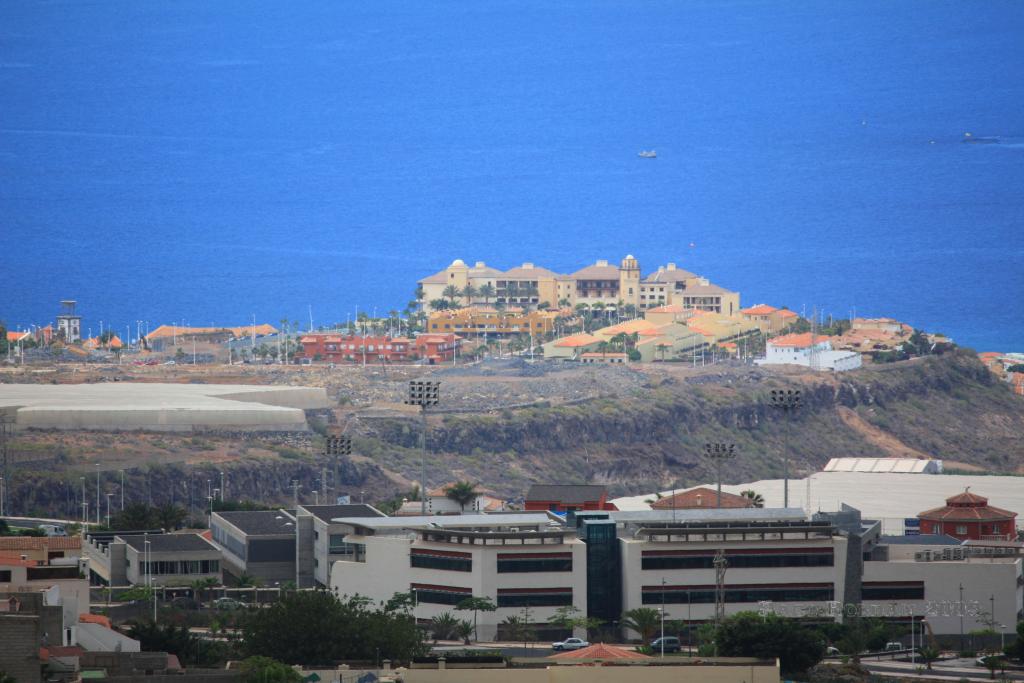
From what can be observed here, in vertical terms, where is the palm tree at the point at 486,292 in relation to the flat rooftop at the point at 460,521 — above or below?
above

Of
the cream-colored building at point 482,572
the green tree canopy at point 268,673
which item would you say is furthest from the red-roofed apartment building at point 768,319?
the green tree canopy at point 268,673

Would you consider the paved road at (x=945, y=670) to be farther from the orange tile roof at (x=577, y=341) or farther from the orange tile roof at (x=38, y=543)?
the orange tile roof at (x=577, y=341)

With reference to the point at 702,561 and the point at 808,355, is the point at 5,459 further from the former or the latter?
the point at 808,355

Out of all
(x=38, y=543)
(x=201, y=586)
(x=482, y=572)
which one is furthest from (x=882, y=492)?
(x=38, y=543)

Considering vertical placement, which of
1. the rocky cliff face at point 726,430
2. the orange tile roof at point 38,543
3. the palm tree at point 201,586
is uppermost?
the rocky cliff face at point 726,430

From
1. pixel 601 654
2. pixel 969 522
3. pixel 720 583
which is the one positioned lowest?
pixel 601 654

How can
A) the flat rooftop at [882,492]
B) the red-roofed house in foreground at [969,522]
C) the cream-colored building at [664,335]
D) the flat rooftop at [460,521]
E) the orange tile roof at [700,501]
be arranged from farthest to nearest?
the cream-colored building at [664,335] < the flat rooftop at [882,492] < the orange tile roof at [700,501] < the red-roofed house in foreground at [969,522] < the flat rooftop at [460,521]

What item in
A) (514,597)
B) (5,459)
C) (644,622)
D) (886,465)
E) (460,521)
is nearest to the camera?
(644,622)
